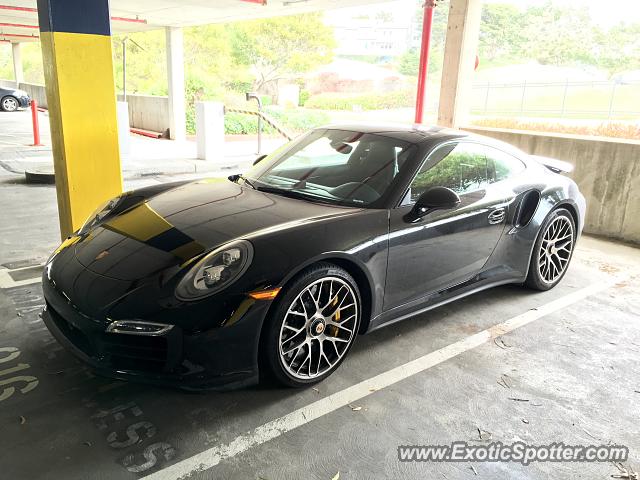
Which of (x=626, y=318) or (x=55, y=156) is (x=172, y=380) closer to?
(x=55, y=156)

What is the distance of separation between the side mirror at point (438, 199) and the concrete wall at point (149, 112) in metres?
13.8

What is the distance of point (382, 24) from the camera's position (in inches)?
2159

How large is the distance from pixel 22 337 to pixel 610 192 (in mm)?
6215

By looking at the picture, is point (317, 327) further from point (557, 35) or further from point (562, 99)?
point (557, 35)

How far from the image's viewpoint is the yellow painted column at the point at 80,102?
3.97m

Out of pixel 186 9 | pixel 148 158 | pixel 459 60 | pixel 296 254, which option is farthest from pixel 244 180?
pixel 186 9

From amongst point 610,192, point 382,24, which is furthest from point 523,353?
point 382,24

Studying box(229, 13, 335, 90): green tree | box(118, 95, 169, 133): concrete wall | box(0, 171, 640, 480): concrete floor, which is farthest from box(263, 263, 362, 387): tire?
box(229, 13, 335, 90): green tree

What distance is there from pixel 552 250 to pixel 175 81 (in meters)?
12.6

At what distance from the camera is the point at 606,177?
6145 millimetres

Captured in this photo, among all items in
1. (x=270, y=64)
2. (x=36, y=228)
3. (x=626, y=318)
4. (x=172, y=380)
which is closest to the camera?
(x=172, y=380)

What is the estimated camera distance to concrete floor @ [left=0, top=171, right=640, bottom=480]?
2262 millimetres

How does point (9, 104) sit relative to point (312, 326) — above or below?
above

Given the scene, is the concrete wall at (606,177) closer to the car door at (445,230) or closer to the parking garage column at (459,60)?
the parking garage column at (459,60)
